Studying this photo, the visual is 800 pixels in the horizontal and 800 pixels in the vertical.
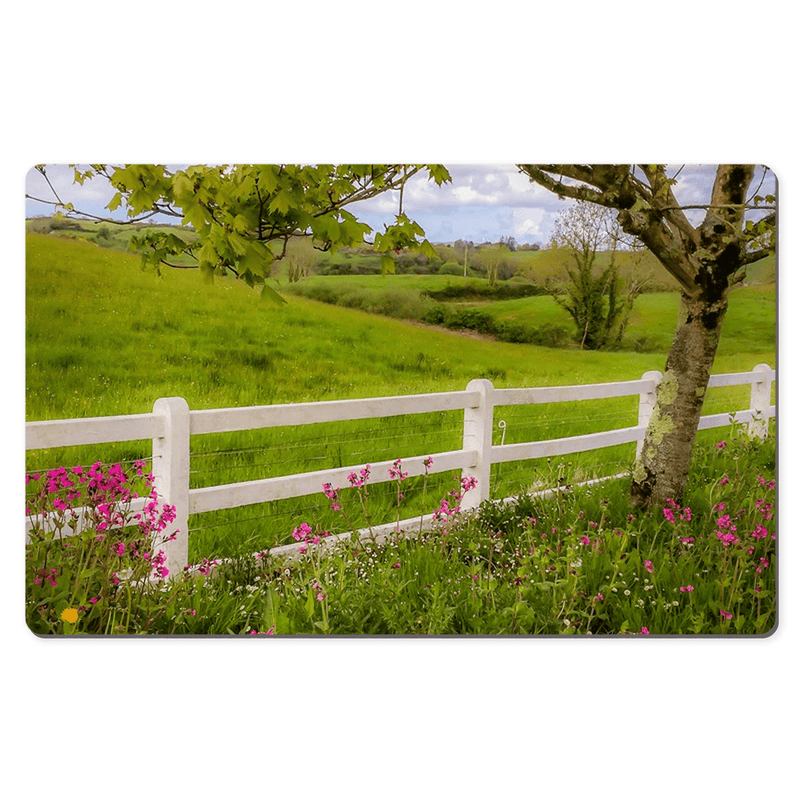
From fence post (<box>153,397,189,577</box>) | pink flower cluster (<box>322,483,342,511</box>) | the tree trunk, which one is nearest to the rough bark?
the tree trunk

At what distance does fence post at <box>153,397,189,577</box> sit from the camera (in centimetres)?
264

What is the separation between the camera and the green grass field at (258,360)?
264cm

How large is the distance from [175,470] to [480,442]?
48.2 inches

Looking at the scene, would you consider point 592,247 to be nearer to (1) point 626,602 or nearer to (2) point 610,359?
(2) point 610,359

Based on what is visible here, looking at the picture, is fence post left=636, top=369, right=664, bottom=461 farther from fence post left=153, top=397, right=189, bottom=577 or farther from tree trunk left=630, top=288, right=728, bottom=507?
fence post left=153, top=397, right=189, bottom=577

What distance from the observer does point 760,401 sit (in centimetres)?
276

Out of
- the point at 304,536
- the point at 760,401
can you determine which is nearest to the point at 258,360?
the point at 304,536

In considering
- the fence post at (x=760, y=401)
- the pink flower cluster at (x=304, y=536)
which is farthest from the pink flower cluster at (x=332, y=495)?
the fence post at (x=760, y=401)

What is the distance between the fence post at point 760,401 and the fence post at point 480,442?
100 cm

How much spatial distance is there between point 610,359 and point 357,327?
1.02 m

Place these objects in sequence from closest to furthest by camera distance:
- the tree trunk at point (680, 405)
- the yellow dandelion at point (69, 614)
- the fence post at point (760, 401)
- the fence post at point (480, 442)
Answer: the yellow dandelion at point (69, 614) → the fence post at point (760, 401) → the tree trunk at point (680, 405) → the fence post at point (480, 442)

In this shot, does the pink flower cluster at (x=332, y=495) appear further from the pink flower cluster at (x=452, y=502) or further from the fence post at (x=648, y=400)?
Result: the fence post at (x=648, y=400)

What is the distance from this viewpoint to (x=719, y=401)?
2.91m
